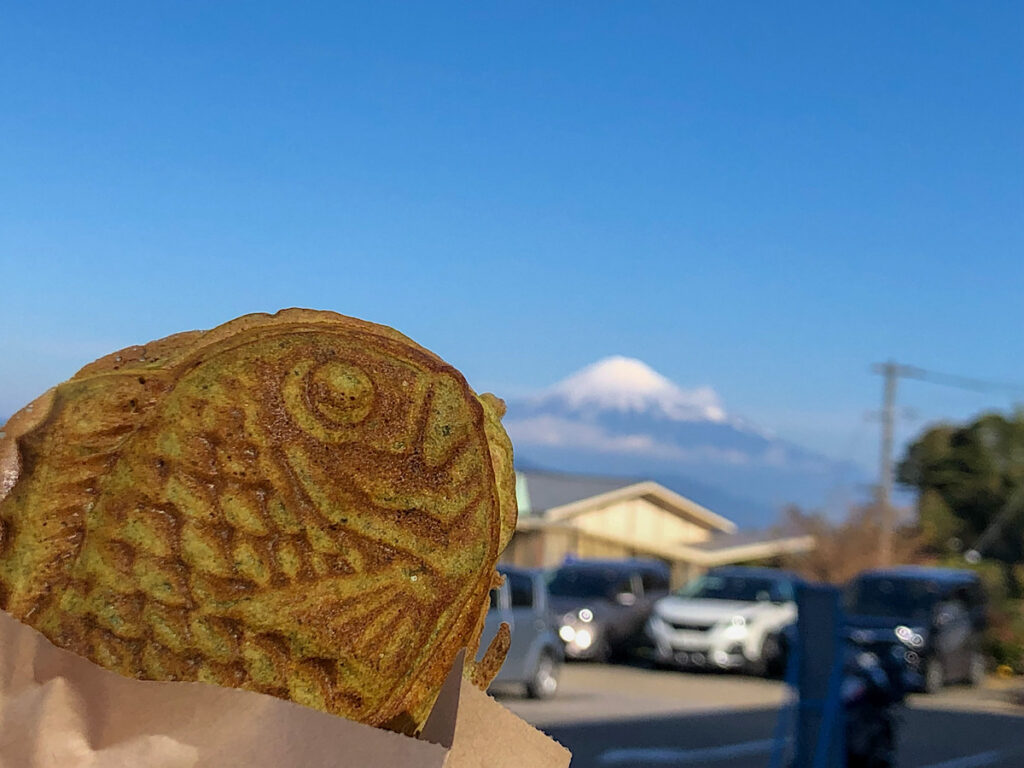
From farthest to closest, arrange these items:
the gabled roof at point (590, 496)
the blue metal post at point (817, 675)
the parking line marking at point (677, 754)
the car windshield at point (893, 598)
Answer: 1. the gabled roof at point (590, 496)
2. the car windshield at point (893, 598)
3. the parking line marking at point (677, 754)
4. the blue metal post at point (817, 675)

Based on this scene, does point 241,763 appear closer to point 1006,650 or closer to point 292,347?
point 292,347

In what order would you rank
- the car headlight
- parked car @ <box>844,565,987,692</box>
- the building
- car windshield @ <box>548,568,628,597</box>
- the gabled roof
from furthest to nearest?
the gabled roof < the building < car windshield @ <box>548,568,628,597</box> < parked car @ <box>844,565,987,692</box> < the car headlight

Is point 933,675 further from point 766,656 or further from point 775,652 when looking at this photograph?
point 766,656

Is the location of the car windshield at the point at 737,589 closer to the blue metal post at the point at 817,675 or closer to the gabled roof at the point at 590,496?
the blue metal post at the point at 817,675

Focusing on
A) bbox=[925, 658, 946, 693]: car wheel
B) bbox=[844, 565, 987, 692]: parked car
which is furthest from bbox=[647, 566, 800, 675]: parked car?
bbox=[925, 658, 946, 693]: car wheel

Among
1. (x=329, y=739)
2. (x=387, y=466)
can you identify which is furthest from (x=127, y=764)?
(x=387, y=466)

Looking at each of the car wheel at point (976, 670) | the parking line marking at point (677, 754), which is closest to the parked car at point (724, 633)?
the car wheel at point (976, 670)

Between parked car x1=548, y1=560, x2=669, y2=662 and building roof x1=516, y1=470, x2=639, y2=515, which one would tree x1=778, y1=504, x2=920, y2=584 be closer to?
building roof x1=516, y1=470, x2=639, y2=515
